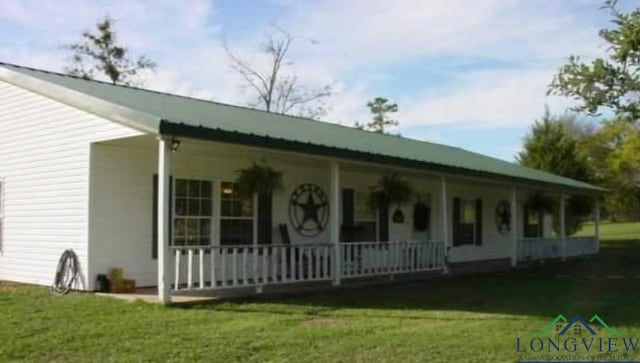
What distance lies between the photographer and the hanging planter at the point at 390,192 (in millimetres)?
15406

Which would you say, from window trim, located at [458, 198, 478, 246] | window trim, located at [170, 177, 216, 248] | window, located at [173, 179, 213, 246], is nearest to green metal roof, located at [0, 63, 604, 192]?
window trim, located at [170, 177, 216, 248]

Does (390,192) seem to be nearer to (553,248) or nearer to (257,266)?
(257,266)

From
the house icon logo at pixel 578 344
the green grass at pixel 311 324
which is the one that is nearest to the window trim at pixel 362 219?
the green grass at pixel 311 324

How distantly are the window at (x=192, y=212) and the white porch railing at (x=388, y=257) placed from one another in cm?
251

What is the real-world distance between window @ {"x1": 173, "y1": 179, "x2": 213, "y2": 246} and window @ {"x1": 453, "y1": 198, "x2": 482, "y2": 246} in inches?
362

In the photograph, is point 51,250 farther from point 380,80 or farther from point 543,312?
point 380,80

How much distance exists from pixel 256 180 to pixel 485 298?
4289 mm

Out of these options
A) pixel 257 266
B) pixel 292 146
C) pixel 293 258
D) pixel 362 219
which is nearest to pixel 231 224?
pixel 293 258

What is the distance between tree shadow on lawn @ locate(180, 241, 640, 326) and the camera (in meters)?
9.40

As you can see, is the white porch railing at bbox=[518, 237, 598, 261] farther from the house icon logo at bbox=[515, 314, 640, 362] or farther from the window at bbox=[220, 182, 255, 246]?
the house icon logo at bbox=[515, 314, 640, 362]

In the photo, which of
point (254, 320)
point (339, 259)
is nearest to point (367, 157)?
point (339, 259)

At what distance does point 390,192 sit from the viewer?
1539 cm

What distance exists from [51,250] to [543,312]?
25.6ft

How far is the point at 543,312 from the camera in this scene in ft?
30.5
